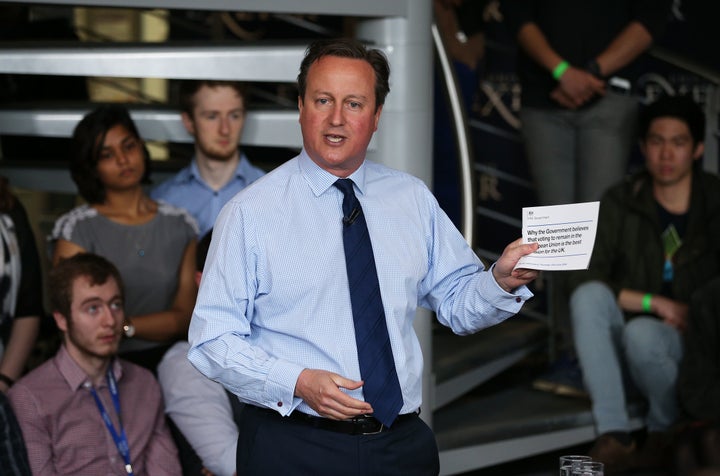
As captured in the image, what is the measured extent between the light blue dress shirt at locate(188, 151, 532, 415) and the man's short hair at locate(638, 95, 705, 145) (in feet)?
6.94

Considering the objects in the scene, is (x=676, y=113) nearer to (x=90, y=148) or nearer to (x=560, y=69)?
(x=560, y=69)

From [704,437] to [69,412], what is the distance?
191 centimetres

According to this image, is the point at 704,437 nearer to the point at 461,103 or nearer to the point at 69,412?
the point at 461,103

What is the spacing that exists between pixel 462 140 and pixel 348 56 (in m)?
1.79

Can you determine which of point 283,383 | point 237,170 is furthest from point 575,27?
point 283,383

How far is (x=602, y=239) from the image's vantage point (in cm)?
432

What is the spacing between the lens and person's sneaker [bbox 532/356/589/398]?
14.5ft

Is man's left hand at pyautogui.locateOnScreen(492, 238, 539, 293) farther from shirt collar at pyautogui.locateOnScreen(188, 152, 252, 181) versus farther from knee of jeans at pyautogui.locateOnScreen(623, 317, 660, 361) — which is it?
knee of jeans at pyautogui.locateOnScreen(623, 317, 660, 361)

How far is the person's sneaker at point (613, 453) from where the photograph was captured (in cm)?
404

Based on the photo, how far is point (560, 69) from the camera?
446 centimetres

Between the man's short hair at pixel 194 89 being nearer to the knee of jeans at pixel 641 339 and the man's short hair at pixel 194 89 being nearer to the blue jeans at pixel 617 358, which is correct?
the blue jeans at pixel 617 358

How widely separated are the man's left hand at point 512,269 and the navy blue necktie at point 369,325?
26 centimetres

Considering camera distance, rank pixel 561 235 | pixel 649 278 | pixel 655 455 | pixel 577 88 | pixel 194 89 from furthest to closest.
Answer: pixel 577 88 → pixel 649 278 → pixel 655 455 → pixel 194 89 → pixel 561 235

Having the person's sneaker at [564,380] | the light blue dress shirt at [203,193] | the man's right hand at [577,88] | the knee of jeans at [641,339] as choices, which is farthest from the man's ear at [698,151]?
the light blue dress shirt at [203,193]
